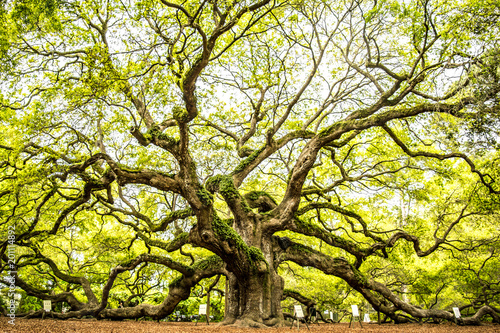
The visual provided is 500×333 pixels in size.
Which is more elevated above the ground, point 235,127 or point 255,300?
point 235,127

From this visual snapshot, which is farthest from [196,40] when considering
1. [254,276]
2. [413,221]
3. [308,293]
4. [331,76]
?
[308,293]

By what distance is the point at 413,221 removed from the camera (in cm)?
1125

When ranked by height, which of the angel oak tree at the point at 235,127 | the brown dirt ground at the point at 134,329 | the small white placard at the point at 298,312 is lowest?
the brown dirt ground at the point at 134,329

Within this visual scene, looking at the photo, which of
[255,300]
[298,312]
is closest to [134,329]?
[255,300]

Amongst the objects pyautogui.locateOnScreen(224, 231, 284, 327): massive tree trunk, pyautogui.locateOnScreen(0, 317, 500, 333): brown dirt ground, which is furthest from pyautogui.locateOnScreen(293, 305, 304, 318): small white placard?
pyautogui.locateOnScreen(224, 231, 284, 327): massive tree trunk

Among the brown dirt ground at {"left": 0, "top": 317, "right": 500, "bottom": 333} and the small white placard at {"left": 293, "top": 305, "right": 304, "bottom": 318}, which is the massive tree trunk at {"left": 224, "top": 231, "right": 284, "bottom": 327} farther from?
the small white placard at {"left": 293, "top": 305, "right": 304, "bottom": 318}

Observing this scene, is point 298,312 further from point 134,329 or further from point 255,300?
point 134,329

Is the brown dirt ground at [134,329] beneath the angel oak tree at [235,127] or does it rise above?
beneath

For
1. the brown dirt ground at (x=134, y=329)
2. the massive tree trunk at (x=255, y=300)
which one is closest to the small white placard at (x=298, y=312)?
the brown dirt ground at (x=134, y=329)

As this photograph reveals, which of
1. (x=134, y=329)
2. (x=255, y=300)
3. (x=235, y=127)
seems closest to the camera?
(x=134, y=329)

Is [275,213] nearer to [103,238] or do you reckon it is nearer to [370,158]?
[370,158]

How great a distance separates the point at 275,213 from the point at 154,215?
21.9 ft

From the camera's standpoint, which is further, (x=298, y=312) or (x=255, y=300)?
(x=255, y=300)

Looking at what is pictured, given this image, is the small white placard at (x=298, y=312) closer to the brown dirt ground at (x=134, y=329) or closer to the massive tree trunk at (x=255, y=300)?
the brown dirt ground at (x=134, y=329)
